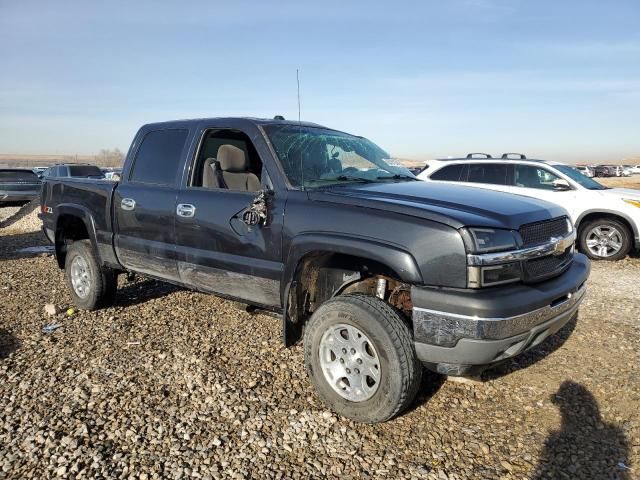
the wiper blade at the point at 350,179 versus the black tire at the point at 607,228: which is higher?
the wiper blade at the point at 350,179

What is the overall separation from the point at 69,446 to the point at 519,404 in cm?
289

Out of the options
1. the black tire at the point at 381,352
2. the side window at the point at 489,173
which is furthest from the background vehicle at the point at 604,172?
the black tire at the point at 381,352

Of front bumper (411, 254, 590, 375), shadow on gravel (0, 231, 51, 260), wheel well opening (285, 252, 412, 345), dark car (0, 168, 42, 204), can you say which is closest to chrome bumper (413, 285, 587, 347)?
front bumper (411, 254, 590, 375)

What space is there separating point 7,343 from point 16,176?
12.1 metres

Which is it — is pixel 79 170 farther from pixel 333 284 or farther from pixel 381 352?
pixel 381 352

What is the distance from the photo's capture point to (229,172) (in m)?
4.06

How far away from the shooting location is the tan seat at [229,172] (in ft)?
13.2

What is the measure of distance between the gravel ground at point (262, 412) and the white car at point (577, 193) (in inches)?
164

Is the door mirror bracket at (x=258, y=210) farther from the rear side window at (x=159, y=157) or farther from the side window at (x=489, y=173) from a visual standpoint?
the side window at (x=489, y=173)

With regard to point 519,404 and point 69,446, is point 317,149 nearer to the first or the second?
point 519,404

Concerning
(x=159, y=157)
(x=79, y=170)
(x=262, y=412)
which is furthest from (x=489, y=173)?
(x=79, y=170)

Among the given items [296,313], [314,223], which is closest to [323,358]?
[296,313]

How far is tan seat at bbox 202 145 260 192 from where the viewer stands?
13.2 feet

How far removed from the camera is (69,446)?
9.21 ft
